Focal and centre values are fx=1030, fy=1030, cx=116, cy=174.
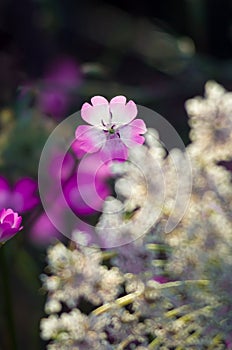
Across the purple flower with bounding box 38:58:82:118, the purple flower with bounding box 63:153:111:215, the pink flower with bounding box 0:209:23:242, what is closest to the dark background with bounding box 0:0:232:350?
the purple flower with bounding box 38:58:82:118

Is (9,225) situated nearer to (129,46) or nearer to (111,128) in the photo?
(111,128)

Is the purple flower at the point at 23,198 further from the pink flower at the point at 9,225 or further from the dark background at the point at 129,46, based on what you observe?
the dark background at the point at 129,46

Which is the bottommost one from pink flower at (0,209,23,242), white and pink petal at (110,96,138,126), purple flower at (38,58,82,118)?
pink flower at (0,209,23,242)

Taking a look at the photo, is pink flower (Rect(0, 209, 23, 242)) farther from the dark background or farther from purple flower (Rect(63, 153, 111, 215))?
the dark background

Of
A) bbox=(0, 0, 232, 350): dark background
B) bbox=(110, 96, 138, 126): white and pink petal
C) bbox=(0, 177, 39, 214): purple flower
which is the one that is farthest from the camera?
bbox=(0, 0, 232, 350): dark background

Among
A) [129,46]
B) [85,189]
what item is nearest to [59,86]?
[129,46]

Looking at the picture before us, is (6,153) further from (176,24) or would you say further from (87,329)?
(176,24)

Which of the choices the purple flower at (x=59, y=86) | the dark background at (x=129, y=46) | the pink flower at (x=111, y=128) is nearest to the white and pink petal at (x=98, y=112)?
the pink flower at (x=111, y=128)
